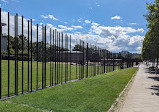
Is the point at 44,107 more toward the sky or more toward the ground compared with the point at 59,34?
more toward the ground

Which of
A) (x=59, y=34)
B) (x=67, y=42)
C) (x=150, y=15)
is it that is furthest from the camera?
(x=150, y=15)

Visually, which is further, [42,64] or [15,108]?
[42,64]

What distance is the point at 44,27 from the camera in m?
9.85

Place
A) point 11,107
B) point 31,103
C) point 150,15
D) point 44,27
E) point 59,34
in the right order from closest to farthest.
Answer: point 11,107 → point 31,103 → point 44,27 → point 59,34 → point 150,15

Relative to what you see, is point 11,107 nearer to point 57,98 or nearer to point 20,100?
point 20,100

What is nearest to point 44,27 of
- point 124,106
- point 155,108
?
point 124,106

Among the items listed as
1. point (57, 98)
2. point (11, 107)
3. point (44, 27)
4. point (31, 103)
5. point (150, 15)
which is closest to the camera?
point (11, 107)

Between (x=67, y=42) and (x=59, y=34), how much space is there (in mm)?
1081

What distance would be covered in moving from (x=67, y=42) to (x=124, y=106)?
22.4 feet

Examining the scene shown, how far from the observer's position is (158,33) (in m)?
11.9

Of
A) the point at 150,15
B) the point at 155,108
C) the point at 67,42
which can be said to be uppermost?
the point at 150,15

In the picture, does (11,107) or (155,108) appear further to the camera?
(155,108)

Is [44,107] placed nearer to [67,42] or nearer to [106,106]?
[106,106]

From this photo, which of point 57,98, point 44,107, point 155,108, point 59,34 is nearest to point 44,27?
point 59,34
